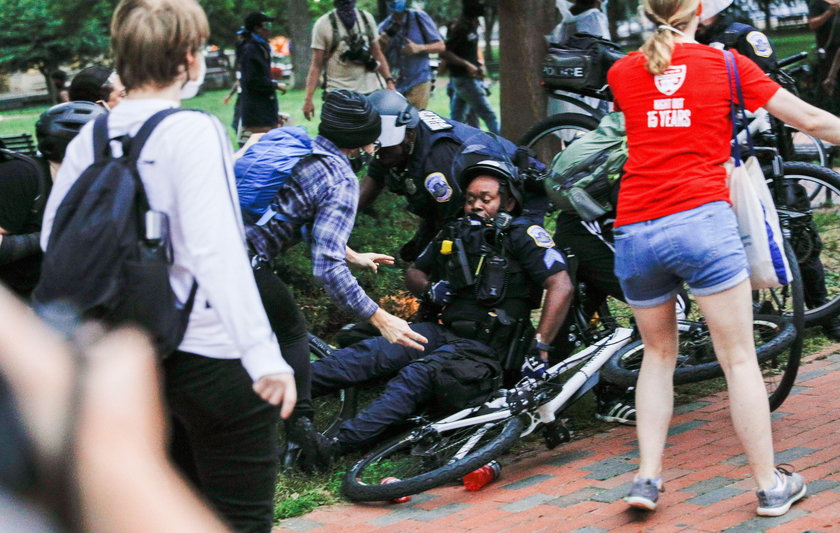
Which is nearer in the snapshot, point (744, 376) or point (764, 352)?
point (744, 376)

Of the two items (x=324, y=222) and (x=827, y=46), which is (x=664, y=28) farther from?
(x=827, y=46)

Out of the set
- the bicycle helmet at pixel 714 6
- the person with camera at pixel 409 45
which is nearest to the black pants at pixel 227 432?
the bicycle helmet at pixel 714 6

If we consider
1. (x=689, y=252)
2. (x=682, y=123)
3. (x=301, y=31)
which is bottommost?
(x=301, y=31)

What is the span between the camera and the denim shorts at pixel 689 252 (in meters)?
3.75

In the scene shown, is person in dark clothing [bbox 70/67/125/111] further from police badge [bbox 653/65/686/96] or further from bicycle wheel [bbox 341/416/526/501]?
police badge [bbox 653/65/686/96]

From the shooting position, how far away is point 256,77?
1134 cm

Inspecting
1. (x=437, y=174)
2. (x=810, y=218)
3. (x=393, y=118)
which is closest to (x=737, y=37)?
(x=810, y=218)

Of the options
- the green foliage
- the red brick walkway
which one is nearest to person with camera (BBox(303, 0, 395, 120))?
the red brick walkway

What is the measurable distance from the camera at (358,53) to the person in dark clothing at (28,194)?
617 cm

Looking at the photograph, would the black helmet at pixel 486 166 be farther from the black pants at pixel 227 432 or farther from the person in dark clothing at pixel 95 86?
the black pants at pixel 227 432

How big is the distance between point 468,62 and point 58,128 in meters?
7.89

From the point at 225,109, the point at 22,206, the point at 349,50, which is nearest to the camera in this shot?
the point at 22,206

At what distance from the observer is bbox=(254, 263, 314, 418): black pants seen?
4500 mm

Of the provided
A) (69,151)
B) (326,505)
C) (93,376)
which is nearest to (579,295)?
(326,505)
